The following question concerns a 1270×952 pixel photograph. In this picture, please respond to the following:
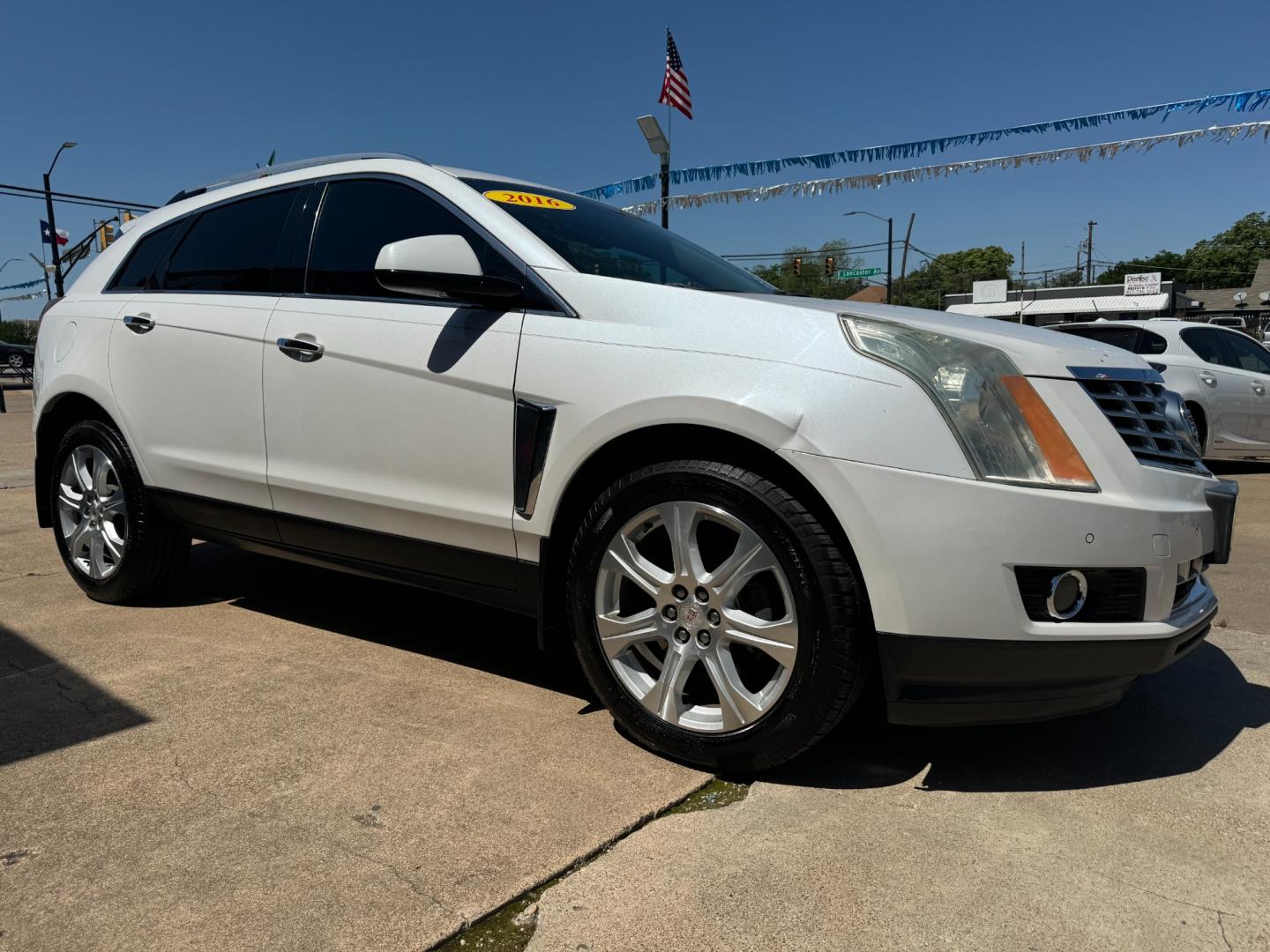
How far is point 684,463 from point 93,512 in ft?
9.61

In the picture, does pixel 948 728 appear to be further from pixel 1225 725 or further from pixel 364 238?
pixel 364 238

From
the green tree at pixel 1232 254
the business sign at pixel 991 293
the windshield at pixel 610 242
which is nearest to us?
the windshield at pixel 610 242

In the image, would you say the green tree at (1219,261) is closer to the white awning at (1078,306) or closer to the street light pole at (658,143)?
the white awning at (1078,306)

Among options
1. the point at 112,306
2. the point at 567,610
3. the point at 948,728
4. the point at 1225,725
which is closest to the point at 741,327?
the point at 567,610

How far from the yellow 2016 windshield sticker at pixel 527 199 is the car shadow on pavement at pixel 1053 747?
1.93 metres

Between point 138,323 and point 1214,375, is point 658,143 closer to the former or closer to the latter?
point 1214,375

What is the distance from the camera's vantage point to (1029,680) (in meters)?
2.15

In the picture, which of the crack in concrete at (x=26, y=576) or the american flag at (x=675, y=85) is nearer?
the crack in concrete at (x=26, y=576)

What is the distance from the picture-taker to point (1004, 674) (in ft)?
7.02

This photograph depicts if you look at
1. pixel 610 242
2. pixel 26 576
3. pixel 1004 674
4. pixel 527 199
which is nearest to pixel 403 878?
pixel 1004 674

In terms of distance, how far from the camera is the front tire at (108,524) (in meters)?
3.84

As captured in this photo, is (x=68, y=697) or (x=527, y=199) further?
(x=527, y=199)

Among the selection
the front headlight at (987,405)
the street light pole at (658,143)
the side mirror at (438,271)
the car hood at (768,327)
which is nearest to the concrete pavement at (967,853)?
the front headlight at (987,405)

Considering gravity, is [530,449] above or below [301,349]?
below
